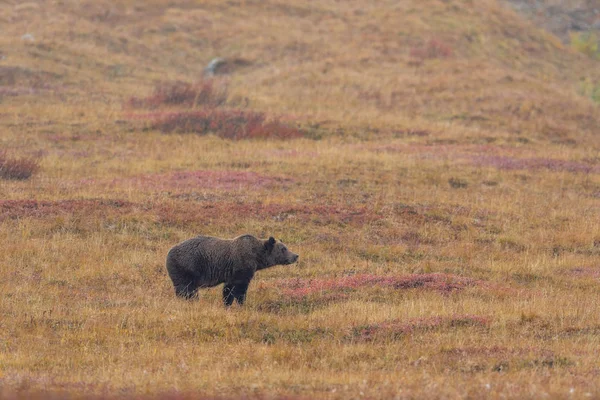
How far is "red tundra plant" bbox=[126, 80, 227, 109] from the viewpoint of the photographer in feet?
125

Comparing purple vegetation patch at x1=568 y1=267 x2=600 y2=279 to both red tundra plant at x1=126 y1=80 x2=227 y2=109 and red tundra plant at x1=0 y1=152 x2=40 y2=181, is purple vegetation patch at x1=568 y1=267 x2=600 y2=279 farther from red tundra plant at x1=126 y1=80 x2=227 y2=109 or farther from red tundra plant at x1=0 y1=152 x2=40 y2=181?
red tundra plant at x1=126 y1=80 x2=227 y2=109

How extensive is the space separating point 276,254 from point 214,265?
4.45 ft

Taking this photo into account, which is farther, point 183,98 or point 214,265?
point 183,98

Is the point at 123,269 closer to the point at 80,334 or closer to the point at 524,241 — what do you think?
the point at 80,334

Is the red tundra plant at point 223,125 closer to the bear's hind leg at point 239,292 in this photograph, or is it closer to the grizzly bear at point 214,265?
the grizzly bear at point 214,265

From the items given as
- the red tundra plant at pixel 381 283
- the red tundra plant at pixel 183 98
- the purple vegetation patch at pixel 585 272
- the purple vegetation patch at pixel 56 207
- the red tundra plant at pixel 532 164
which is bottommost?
the red tundra plant at pixel 183 98

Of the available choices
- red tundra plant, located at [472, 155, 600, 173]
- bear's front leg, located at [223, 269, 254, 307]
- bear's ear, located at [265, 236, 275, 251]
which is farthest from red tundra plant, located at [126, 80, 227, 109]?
bear's front leg, located at [223, 269, 254, 307]

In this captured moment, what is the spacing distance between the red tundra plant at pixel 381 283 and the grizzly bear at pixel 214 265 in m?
1.19

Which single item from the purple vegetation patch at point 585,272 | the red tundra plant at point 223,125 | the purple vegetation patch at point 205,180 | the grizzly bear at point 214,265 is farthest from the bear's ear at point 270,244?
the red tundra plant at point 223,125

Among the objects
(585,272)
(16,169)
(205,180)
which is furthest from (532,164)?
(16,169)

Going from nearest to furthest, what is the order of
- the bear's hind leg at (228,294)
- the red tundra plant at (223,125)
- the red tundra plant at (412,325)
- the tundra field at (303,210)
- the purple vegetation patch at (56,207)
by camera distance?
1. the tundra field at (303,210)
2. the red tundra plant at (412,325)
3. the bear's hind leg at (228,294)
4. the purple vegetation patch at (56,207)
5. the red tundra plant at (223,125)

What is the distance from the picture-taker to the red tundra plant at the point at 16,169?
983 inches

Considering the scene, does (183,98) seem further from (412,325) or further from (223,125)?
(412,325)

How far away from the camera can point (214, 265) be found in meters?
14.3
